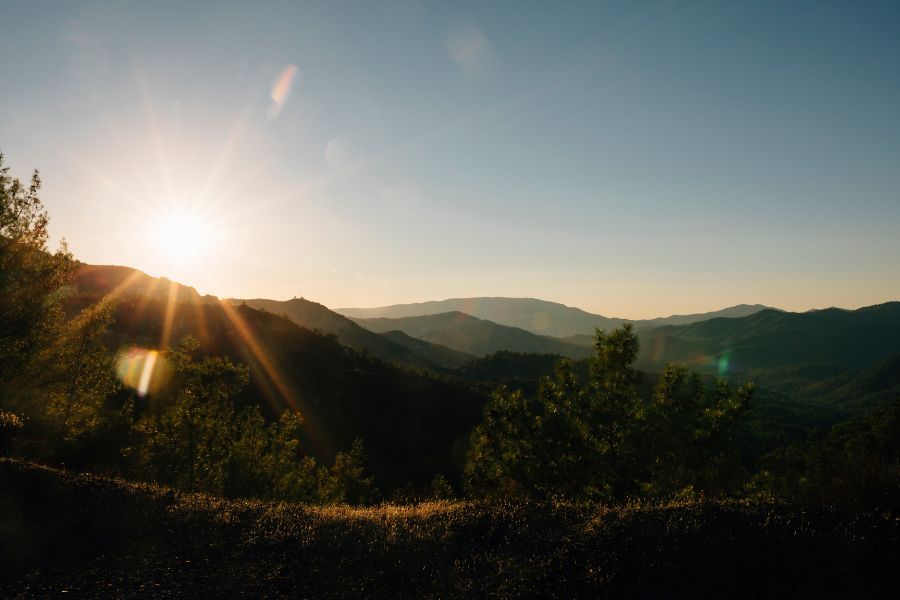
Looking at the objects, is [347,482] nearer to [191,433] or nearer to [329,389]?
[191,433]

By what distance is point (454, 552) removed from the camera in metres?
9.97

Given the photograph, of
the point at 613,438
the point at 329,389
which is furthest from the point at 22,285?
the point at 329,389

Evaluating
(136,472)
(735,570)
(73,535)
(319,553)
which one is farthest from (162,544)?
(136,472)

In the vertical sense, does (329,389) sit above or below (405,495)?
below

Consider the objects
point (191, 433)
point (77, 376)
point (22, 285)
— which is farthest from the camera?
point (191, 433)

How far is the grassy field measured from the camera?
8.17 m

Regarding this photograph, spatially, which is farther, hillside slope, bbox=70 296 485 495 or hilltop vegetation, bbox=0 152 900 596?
hillside slope, bbox=70 296 485 495

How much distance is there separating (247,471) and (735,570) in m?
24.1

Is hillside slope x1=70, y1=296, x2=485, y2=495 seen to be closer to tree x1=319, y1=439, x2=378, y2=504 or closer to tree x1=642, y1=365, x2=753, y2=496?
tree x1=319, y1=439, x2=378, y2=504

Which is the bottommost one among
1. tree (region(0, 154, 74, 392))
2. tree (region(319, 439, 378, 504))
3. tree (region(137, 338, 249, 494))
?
tree (region(319, 439, 378, 504))

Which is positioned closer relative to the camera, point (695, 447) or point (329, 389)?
point (695, 447)

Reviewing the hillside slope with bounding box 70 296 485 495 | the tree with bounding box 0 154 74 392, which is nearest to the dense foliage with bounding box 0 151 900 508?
the tree with bounding box 0 154 74 392

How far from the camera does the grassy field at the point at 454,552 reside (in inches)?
322

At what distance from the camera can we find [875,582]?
7.73 metres
